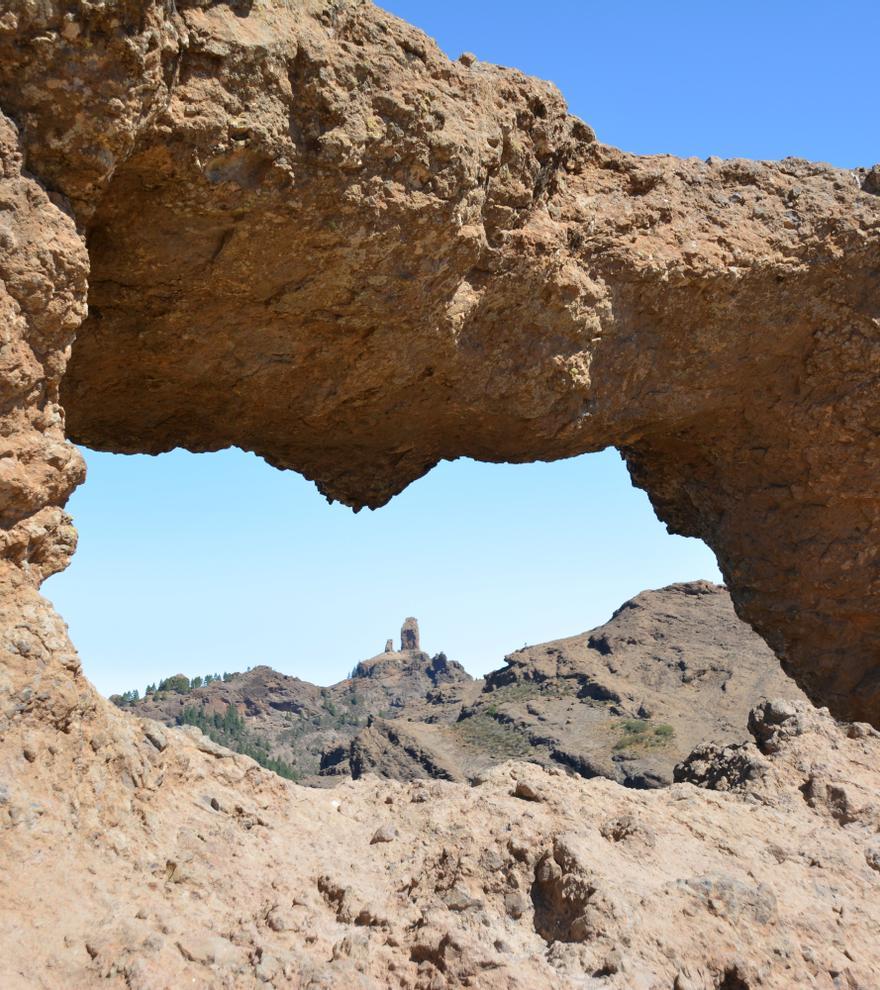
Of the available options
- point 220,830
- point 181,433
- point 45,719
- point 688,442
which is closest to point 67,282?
point 45,719

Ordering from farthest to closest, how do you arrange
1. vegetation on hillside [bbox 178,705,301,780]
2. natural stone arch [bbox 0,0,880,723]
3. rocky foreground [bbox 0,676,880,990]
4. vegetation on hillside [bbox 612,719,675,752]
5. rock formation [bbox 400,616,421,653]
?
1. rock formation [bbox 400,616,421,653]
2. vegetation on hillside [bbox 178,705,301,780]
3. vegetation on hillside [bbox 612,719,675,752]
4. natural stone arch [bbox 0,0,880,723]
5. rocky foreground [bbox 0,676,880,990]

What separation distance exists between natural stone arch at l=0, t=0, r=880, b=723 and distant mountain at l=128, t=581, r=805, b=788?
1548 cm

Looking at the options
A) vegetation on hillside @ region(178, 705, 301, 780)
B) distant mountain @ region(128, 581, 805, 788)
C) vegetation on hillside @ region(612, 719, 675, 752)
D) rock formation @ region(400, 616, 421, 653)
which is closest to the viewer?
distant mountain @ region(128, 581, 805, 788)

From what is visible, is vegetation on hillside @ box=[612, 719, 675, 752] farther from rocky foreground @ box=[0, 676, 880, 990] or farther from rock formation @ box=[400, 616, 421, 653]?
rock formation @ box=[400, 616, 421, 653]

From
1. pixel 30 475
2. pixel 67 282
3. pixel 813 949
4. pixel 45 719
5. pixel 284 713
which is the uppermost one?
pixel 284 713

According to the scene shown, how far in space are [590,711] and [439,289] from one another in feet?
96.1

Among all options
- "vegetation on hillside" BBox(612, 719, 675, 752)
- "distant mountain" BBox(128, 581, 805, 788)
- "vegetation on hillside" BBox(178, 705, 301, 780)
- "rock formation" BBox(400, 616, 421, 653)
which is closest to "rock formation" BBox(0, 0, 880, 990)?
"distant mountain" BBox(128, 581, 805, 788)

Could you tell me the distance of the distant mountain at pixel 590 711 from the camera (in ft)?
94.2

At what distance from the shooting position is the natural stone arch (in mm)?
5188

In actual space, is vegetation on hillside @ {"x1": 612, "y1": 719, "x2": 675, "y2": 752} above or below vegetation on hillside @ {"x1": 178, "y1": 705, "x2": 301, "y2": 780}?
below

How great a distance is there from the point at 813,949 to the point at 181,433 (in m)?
5.52

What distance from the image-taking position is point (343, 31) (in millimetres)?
5664

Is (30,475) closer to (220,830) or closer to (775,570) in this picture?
(220,830)

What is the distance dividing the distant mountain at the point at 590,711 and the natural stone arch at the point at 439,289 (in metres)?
15.5
